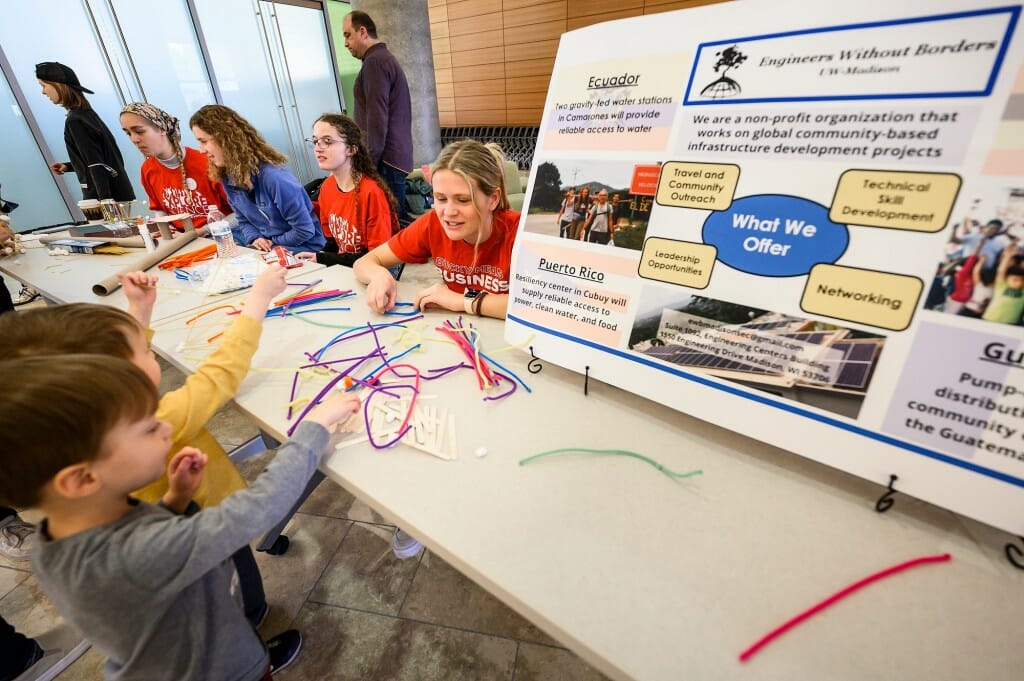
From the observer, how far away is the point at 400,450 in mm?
662

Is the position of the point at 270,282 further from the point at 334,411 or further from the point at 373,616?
the point at 373,616

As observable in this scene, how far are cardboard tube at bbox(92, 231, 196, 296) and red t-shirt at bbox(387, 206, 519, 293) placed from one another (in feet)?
2.96

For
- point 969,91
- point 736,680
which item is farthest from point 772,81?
point 736,680

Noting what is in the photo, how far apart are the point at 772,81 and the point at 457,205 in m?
0.77

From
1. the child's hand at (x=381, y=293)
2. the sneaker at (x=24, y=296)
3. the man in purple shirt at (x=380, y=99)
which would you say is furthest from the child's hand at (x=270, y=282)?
the sneaker at (x=24, y=296)

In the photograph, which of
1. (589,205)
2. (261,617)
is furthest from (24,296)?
(589,205)

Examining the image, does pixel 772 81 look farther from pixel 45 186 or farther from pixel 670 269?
pixel 45 186

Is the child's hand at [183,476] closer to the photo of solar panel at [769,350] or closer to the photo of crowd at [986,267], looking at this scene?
the photo of solar panel at [769,350]

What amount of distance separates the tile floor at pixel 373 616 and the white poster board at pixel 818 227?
2.83ft

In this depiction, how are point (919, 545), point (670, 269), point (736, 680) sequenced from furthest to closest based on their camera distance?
point (670, 269)
point (919, 545)
point (736, 680)

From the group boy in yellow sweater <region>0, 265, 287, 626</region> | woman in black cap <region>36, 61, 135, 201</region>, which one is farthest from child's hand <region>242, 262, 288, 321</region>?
woman in black cap <region>36, 61, 135, 201</region>

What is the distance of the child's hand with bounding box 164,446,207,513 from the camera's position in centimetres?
73

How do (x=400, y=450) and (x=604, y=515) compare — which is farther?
(x=400, y=450)

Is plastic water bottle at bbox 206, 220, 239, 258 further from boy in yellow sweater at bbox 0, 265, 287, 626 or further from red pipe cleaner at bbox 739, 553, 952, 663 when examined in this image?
red pipe cleaner at bbox 739, 553, 952, 663
